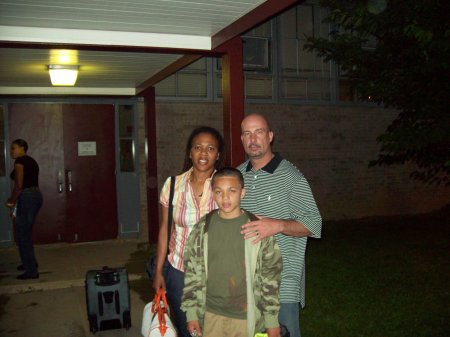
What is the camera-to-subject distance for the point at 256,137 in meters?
2.88

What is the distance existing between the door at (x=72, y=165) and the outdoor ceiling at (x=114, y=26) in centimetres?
320

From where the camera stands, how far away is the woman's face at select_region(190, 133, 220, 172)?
122 inches

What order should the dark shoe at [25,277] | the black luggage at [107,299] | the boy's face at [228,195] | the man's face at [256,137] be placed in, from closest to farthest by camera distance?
the boy's face at [228,195] < the man's face at [256,137] < the black luggage at [107,299] < the dark shoe at [25,277]

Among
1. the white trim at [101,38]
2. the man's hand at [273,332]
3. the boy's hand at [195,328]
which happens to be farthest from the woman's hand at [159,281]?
the white trim at [101,38]

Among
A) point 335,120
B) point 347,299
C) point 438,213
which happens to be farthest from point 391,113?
point 347,299

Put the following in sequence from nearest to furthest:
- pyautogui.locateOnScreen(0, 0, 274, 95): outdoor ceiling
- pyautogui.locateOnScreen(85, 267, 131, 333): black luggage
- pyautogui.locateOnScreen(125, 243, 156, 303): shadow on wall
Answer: pyautogui.locateOnScreen(0, 0, 274, 95): outdoor ceiling, pyautogui.locateOnScreen(85, 267, 131, 333): black luggage, pyautogui.locateOnScreen(125, 243, 156, 303): shadow on wall

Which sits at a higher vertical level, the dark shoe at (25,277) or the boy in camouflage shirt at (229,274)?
the boy in camouflage shirt at (229,274)

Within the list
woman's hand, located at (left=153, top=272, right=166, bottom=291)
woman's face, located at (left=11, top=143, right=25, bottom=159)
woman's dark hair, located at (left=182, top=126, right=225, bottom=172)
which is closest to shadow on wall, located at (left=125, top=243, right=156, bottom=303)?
woman's face, located at (left=11, top=143, right=25, bottom=159)

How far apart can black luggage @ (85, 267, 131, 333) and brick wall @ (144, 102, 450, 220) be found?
5.34 m

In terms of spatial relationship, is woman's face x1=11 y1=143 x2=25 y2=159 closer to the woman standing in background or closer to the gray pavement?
the woman standing in background

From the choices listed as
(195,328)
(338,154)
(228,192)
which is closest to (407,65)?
(338,154)

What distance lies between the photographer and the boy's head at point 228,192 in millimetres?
2643

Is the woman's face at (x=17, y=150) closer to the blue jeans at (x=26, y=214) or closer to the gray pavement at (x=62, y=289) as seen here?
the blue jeans at (x=26, y=214)

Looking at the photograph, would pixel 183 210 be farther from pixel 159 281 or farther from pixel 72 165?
pixel 72 165
